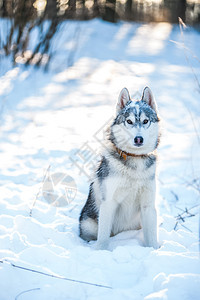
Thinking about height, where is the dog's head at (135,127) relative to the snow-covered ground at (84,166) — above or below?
above

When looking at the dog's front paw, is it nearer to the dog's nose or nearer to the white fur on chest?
the white fur on chest

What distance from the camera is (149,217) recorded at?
3.08 meters

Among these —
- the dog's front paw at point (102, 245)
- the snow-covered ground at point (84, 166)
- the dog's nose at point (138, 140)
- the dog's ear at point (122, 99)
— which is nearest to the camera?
the snow-covered ground at point (84, 166)

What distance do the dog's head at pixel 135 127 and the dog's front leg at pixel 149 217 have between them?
0.39m

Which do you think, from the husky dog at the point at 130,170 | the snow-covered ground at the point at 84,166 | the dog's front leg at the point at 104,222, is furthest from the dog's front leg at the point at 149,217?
the dog's front leg at the point at 104,222

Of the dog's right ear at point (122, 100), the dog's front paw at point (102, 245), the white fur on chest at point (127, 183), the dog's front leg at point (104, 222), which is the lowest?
the dog's front paw at point (102, 245)

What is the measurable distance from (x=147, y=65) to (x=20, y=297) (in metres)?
8.73

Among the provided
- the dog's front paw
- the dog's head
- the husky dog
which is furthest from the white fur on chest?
the dog's front paw

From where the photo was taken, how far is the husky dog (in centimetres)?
297

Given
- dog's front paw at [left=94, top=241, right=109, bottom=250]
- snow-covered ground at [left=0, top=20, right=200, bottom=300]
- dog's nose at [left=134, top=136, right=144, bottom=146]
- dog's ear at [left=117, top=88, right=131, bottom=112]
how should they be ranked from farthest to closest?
dog's ear at [left=117, top=88, right=131, bottom=112] → dog's front paw at [left=94, top=241, right=109, bottom=250] → dog's nose at [left=134, top=136, right=144, bottom=146] → snow-covered ground at [left=0, top=20, right=200, bottom=300]

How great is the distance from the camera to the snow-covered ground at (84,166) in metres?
2.15

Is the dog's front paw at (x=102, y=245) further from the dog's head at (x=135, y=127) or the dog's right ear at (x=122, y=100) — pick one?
the dog's right ear at (x=122, y=100)

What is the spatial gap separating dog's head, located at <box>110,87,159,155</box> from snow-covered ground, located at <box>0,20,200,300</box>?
0.55m

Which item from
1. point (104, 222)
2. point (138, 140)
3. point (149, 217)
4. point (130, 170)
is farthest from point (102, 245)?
point (138, 140)
